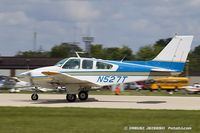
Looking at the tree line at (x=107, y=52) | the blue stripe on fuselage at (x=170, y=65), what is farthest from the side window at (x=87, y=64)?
the tree line at (x=107, y=52)

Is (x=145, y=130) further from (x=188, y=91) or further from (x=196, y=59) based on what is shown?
(x=196, y=59)

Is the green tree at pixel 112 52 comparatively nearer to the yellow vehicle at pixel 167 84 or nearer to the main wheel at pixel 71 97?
the yellow vehicle at pixel 167 84

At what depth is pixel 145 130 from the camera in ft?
43.7

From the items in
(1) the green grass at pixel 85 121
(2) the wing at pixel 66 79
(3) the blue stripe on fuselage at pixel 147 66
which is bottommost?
(1) the green grass at pixel 85 121

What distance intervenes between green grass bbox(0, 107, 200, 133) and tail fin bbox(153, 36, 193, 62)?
7821mm

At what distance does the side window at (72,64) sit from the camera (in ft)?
87.2

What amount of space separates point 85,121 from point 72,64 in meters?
11.4

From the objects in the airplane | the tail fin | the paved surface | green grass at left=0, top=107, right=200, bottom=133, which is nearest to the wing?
the airplane

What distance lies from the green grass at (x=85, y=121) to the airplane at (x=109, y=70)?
23.7 feet

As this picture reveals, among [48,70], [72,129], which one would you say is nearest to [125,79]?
[48,70]

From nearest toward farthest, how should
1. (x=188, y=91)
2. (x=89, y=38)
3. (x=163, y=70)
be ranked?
(x=163, y=70), (x=188, y=91), (x=89, y=38)

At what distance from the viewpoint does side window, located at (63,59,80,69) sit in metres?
26.6

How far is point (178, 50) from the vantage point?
86.1ft

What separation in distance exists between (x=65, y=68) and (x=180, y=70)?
6.33 meters
